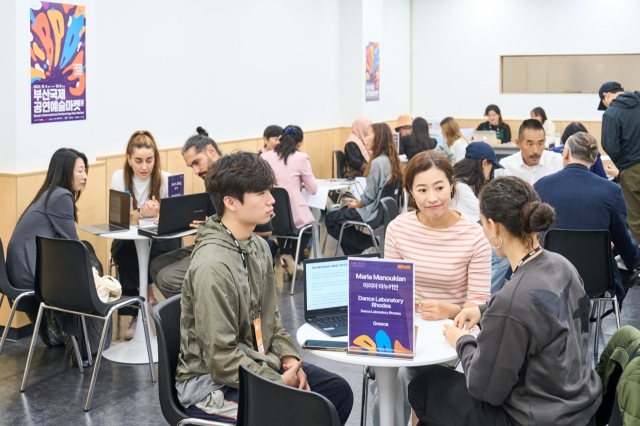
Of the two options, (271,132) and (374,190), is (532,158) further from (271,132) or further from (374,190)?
(271,132)

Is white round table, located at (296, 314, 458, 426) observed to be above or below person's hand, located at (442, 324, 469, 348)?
below

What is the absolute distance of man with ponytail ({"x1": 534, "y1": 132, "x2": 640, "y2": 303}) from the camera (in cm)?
416

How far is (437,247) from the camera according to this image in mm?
3131

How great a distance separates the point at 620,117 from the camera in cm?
653

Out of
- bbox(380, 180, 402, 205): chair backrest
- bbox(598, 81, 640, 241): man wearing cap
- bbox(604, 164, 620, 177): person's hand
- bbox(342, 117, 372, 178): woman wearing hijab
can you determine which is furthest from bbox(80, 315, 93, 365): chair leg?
bbox(342, 117, 372, 178): woman wearing hijab

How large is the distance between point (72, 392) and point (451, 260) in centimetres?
225

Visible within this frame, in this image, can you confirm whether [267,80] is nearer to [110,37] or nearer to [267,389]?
[110,37]

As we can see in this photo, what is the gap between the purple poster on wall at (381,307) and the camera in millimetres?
2357

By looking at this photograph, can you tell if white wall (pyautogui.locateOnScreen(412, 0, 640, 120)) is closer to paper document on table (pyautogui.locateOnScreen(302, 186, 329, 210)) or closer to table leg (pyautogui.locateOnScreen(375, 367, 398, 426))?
paper document on table (pyautogui.locateOnScreen(302, 186, 329, 210))

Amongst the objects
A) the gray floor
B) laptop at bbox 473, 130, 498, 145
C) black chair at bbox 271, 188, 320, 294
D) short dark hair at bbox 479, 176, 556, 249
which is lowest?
the gray floor

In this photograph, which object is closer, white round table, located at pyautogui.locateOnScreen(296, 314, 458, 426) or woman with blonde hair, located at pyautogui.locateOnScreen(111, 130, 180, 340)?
white round table, located at pyautogui.locateOnScreen(296, 314, 458, 426)

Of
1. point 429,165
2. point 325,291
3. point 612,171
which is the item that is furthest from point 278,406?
point 612,171

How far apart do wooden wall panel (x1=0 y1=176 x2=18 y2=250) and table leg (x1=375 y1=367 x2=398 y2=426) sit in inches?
125

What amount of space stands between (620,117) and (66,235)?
4765 mm
